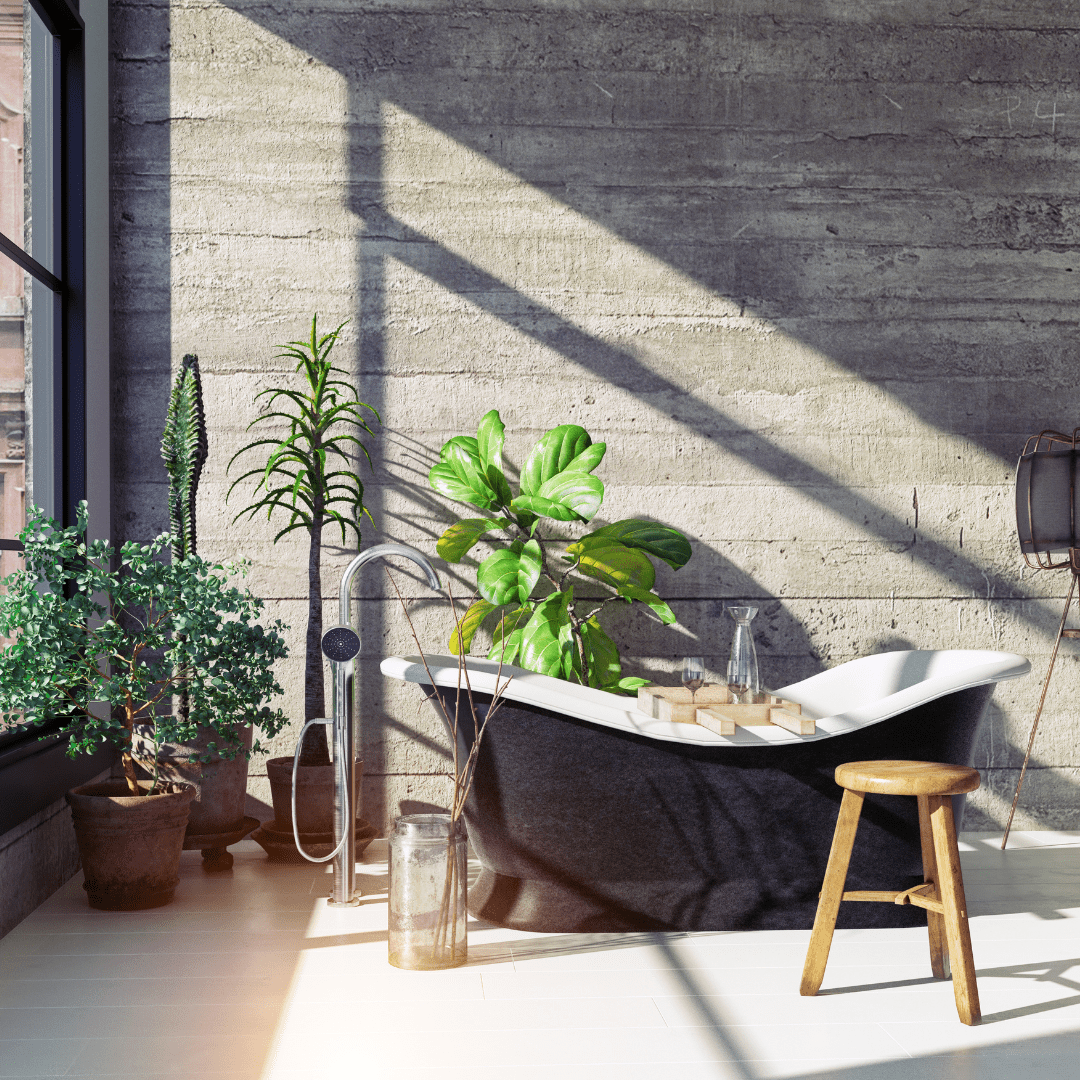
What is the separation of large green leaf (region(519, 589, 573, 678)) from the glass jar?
2.71ft

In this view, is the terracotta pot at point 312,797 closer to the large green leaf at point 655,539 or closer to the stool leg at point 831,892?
the large green leaf at point 655,539

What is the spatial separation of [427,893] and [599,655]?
3.91ft

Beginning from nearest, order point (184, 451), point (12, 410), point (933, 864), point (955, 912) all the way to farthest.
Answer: point (955, 912) < point (933, 864) < point (12, 410) < point (184, 451)

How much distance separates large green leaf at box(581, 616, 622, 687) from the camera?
3.36m

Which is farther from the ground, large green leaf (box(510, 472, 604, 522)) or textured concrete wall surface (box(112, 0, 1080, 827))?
textured concrete wall surface (box(112, 0, 1080, 827))

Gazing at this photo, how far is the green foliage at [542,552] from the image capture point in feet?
10.6

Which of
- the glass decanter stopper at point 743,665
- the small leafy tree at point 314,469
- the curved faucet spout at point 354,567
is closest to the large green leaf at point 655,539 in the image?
the glass decanter stopper at point 743,665

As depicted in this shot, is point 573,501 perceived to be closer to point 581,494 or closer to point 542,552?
point 581,494

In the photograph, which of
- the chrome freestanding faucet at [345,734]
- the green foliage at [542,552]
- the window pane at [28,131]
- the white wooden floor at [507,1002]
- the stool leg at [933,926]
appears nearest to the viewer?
the white wooden floor at [507,1002]

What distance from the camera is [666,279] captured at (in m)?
3.77

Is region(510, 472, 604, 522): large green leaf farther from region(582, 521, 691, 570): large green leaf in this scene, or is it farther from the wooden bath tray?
the wooden bath tray

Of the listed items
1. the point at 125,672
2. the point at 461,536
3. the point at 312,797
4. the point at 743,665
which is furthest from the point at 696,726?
the point at 125,672

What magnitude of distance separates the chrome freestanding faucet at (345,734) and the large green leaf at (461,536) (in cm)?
53

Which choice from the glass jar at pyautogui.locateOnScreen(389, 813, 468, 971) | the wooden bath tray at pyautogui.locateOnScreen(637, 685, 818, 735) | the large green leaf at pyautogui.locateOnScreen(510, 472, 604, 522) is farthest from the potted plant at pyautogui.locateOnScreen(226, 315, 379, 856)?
the wooden bath tray at pyautogui.locateOnScreen(637, 685, 818, 735)
